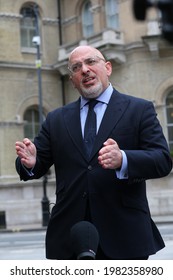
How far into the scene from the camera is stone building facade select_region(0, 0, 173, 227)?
26.4 metres

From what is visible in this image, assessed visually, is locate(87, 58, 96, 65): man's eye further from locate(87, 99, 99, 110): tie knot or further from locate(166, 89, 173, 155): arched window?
locate(166, 89, 173, 155): arched window

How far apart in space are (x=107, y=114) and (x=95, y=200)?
53 cm

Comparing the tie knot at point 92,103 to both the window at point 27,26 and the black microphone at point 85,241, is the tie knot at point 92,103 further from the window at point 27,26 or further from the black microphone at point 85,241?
the window at point 27,26

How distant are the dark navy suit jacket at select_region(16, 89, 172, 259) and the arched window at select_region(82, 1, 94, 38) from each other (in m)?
26.1

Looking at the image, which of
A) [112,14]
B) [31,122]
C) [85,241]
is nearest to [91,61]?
[85,241]

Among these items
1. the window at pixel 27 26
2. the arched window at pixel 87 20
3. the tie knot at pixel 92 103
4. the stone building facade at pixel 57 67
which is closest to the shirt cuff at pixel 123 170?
the tie knot at pixel 92 103

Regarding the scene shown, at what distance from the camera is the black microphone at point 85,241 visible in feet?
8.98

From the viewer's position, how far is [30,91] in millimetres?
29125

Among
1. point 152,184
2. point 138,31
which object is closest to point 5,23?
point 138,31

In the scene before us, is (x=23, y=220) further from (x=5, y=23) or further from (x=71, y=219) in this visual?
(x=71, y=219)

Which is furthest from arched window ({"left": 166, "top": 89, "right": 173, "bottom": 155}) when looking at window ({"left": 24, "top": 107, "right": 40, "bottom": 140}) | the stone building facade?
→ window ({"left": 24, "top": 107, "right": 40, "bottom": 140})

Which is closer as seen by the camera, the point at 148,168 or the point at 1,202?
the point at 148,168

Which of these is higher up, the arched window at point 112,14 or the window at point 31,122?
the arched window at point 112,14

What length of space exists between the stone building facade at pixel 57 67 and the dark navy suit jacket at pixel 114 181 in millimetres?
20925
